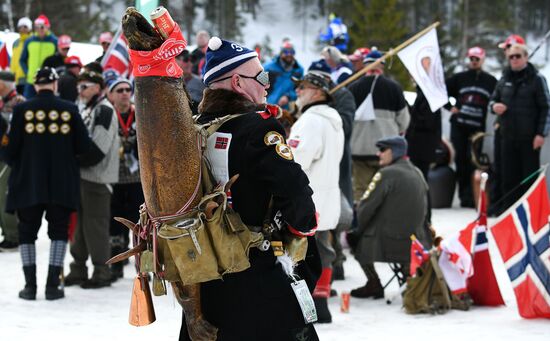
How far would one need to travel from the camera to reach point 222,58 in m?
3.92

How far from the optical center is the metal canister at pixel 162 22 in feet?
11.0

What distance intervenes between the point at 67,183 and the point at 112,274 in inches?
53.9

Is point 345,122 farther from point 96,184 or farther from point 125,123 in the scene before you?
point 96,184

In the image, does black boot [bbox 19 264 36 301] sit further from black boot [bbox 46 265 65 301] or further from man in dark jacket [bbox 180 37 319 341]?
man in dark jacket [bbox 180 37 319 341]

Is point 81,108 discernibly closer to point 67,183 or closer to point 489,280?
point 67,183

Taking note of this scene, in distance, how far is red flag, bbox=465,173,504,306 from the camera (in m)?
7.74

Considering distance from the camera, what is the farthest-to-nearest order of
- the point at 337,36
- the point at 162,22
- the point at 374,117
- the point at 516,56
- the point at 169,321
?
the point at 337,36 → the point at 516,56 → the point at 374,117 → the point at 169,321 → the point at 162,22

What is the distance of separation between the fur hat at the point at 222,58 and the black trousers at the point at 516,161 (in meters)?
8.23

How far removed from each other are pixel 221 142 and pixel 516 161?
866 cm

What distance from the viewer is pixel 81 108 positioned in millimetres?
8812

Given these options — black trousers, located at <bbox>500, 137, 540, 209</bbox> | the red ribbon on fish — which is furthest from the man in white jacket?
black trousers, located at <bbox>500, 137, 540, 209</bbox>

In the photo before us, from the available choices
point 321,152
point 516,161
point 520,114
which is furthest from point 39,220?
point 516,161

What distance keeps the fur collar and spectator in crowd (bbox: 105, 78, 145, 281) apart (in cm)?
464

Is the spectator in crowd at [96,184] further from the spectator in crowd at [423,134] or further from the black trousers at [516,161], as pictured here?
the black trousers at [516,161]
